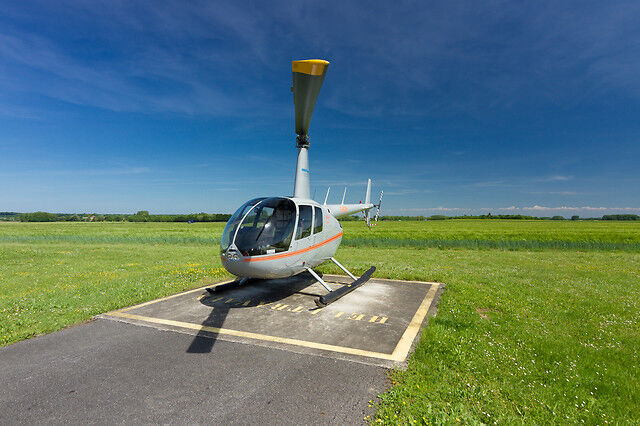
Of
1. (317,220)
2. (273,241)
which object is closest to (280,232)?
(273,241)

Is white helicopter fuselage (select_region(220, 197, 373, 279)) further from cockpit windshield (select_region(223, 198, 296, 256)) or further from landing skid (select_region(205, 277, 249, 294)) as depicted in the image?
landing skid (select_region(205, 277, 249, 294))

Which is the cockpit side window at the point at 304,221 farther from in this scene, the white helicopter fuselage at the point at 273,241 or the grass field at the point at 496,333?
the grass field at the point at 496,333

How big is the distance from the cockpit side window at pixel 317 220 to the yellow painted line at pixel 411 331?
342 cm

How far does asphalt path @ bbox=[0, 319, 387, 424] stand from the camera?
3553 mm

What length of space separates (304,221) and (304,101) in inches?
122

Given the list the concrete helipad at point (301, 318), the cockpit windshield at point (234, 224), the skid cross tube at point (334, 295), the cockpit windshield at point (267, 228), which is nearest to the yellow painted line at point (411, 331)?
the concrete helipad at point (301, 318)

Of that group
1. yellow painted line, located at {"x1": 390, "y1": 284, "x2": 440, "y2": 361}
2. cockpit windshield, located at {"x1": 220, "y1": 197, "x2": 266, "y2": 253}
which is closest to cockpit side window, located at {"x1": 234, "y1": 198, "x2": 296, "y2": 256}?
cockpit windshield, located at {"x1": 220, "y1": 197, "x2": 266, "y2": 253}

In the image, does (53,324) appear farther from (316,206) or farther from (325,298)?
(316,206)

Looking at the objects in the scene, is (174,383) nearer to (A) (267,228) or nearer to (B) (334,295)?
(A) (267,228)

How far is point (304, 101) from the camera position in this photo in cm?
598

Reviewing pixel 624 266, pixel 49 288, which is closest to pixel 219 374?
pixel 49 288

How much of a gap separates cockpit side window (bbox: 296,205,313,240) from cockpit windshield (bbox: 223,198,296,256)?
266 millimetres

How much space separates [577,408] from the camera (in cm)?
371

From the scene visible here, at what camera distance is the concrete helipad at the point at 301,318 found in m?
5.41
